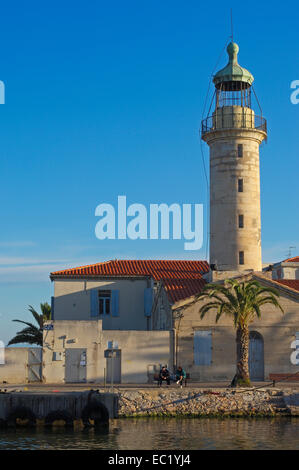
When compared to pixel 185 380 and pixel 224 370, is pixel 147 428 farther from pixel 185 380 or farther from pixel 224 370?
pixel 224 370

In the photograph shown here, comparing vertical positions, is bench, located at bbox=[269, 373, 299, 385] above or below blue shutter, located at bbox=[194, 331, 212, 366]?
below

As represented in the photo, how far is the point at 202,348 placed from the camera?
1594 inches

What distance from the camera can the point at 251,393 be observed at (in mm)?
34500

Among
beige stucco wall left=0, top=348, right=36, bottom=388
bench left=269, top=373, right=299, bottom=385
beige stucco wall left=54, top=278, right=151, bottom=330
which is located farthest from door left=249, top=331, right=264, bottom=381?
beige stucco wall left=0, top=348, right=36, bottom=388

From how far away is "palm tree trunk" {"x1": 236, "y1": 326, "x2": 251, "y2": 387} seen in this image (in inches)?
1426

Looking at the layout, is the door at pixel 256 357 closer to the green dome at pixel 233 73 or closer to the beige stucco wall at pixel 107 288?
the beige stucco wall at pixel 107 288

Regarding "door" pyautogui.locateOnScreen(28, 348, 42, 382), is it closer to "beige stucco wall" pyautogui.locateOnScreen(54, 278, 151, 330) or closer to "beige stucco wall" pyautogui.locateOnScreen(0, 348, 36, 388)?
"beige stucco wall" pyautogui.locateOnScreen(0, 348, 36, 388)

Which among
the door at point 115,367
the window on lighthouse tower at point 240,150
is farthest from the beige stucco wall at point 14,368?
the window on lighthouse tower at point 240,150

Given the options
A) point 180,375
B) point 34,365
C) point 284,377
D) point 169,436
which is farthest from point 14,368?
point 284,377

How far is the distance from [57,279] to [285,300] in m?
15.5

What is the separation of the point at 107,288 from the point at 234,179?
11224 millimetres

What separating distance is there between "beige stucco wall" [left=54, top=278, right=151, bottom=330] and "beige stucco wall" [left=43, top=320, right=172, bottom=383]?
26.7ft

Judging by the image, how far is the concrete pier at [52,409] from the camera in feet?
101
